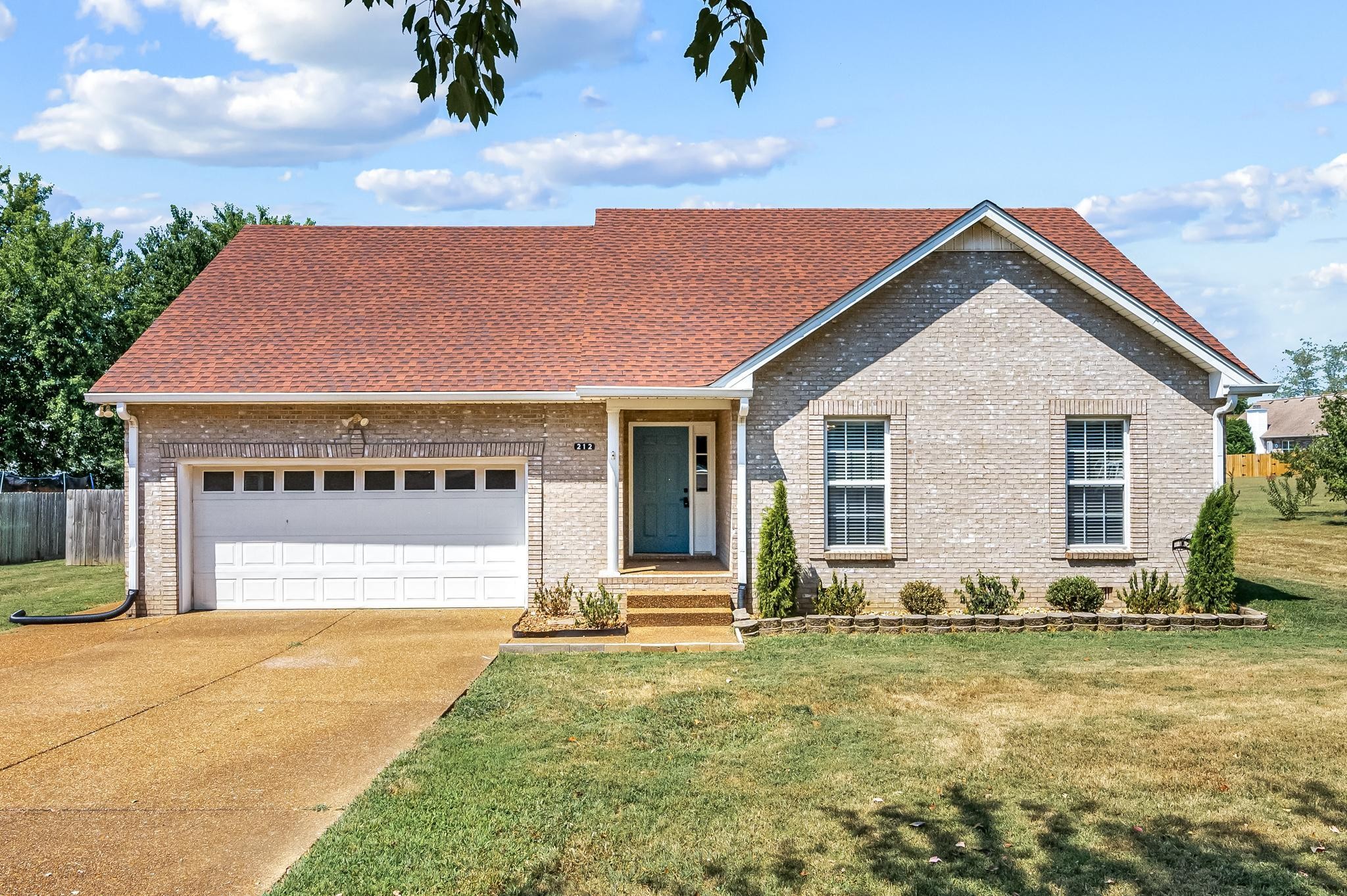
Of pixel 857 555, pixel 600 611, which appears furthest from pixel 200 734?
pixel 857 555

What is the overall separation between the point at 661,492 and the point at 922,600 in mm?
4760

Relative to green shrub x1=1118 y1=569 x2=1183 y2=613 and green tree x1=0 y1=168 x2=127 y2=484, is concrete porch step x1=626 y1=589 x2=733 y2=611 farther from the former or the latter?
green tree x1=0 y1=168 x2=127 y2=484

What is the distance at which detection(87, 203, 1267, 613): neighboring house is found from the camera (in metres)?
13.4

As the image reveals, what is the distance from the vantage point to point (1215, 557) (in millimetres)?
12992

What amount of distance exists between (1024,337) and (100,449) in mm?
25579

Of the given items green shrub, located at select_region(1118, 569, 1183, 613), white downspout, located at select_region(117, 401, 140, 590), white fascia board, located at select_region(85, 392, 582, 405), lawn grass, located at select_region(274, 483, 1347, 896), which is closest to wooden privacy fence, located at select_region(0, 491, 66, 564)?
white downspout, located at select_region(117, 401, 140, 590)

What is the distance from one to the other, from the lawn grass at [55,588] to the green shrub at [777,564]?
10595 millimetres

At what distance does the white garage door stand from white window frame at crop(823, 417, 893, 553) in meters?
4.69

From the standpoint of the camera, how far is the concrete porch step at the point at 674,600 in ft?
43.2

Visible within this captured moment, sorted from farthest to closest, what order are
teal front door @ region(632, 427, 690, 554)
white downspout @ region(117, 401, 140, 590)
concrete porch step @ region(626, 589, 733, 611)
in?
teal front door @ region(632, 427, 690, 554) < white downspout @ region(117, 401, 140, 590) < concrete porch step @ region(626, 589, 733, 611)

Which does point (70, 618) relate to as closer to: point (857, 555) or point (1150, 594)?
point (857, 555)

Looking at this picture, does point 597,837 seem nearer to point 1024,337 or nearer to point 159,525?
point 1024,337

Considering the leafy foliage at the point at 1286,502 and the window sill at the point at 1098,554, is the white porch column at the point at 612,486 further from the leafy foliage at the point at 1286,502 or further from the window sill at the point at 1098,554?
the leafy foliage at the point at 1286,502

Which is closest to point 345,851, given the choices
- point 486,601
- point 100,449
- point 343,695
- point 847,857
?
point 847,857
